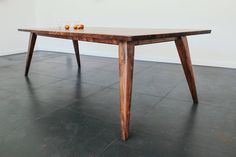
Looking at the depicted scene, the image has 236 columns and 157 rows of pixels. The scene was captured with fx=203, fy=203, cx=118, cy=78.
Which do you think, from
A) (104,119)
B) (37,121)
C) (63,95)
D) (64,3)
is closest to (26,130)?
(37,121)

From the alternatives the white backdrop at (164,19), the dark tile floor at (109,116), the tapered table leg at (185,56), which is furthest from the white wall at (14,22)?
the tapered table leg at (185,56)

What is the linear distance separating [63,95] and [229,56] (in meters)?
2.06

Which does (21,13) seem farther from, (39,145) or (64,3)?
(39,145)

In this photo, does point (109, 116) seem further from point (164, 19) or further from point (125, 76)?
point (164, 19)

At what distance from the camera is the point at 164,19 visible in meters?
2.76

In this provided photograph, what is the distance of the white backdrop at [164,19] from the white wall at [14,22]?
14 centimetres

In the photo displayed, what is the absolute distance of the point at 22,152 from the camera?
914mm

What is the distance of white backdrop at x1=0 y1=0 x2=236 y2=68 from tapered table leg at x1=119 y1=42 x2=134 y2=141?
1.93 m

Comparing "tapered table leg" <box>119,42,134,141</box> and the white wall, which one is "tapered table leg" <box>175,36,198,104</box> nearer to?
"tapered table leg" <box>119,42,134,141</box>

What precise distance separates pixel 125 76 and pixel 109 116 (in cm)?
38

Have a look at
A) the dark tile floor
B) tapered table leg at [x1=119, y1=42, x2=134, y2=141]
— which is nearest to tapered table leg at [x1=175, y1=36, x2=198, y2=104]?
the dark tile floor

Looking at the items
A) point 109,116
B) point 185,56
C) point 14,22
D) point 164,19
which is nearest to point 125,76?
point 109,116

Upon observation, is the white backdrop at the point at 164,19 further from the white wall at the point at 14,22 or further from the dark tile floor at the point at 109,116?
the dark tile floor at the point at 109,116

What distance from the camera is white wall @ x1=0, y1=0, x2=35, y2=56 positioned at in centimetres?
330
